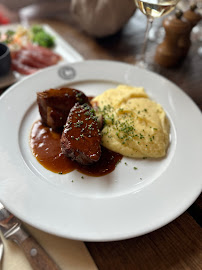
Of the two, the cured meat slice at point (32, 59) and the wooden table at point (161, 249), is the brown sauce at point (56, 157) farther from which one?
the cured meat slice at point (32, 59)

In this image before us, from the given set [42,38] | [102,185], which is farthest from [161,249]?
[42,38]

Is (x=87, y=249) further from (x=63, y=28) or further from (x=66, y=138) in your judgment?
(x=63, y=28)

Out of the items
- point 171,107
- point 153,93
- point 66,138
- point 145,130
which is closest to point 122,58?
point 153,93

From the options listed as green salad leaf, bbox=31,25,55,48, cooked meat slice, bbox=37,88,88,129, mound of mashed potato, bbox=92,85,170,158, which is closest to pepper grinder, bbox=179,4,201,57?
mound of mashed potato, bbox=92,85,170,158

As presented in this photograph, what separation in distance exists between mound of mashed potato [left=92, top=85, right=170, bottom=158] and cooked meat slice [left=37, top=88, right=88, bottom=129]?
1.07 ft

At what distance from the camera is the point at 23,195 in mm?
1990

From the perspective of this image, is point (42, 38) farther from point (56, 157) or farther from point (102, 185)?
point (102, 185)

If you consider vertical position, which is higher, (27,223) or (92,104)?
(27,223)

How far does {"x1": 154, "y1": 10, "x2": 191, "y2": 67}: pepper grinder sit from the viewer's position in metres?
3.38

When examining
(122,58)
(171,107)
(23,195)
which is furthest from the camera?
(122,58)

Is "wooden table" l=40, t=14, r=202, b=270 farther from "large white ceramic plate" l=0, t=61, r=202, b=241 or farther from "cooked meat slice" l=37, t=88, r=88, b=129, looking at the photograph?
"cooked meat slice" l=37, t=88, r=88, b=129

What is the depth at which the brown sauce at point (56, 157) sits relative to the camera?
7.68 feet

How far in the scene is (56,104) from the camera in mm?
2668

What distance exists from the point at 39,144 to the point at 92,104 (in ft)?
2.69
